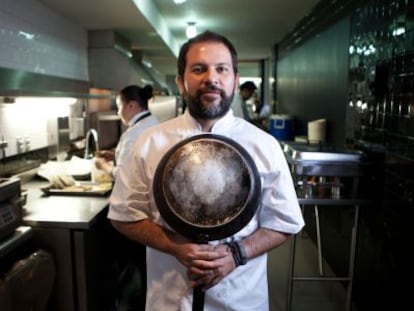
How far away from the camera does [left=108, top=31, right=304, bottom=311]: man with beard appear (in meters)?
1.03

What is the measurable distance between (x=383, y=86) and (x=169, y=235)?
5.53 ft

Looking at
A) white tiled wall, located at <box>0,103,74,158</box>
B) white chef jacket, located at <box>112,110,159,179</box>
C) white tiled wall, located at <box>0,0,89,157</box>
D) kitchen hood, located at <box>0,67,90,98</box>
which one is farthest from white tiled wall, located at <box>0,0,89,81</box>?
white chef jacket, located at <box>112,110,159,179</box>

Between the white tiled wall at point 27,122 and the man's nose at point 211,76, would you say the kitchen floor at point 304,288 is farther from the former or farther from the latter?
the white tiled wall at point 27,122

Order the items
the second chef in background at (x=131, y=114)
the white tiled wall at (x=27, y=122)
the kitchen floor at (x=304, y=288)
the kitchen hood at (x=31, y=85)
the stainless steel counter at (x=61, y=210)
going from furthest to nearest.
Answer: the second chef in background at (x=131, y=114) < the kitchen floor at (x=304, y=288) < the white tiled wall at (x=27, y=122) < the stainless steel counter at (x=61, y=210) < the kitchen hood at (x=31, y=85)

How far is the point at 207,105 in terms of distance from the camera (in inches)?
41.1

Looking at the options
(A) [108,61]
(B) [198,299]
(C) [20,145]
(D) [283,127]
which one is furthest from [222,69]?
(D) [283,127]

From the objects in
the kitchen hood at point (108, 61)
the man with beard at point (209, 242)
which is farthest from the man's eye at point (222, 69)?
the kitchen hood at point (108, 61)

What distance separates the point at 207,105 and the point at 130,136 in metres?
1.53

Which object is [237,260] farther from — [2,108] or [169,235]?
[2,108]

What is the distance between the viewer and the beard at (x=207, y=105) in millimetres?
1039

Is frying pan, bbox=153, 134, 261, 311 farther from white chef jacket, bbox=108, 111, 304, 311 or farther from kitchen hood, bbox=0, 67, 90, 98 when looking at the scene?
kitchen hood, bbox=0, 67, 90, 98

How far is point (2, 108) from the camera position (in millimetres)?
2297

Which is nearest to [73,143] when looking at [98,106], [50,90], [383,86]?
[98,106]

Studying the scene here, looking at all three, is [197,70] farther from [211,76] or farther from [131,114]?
[131,114]
